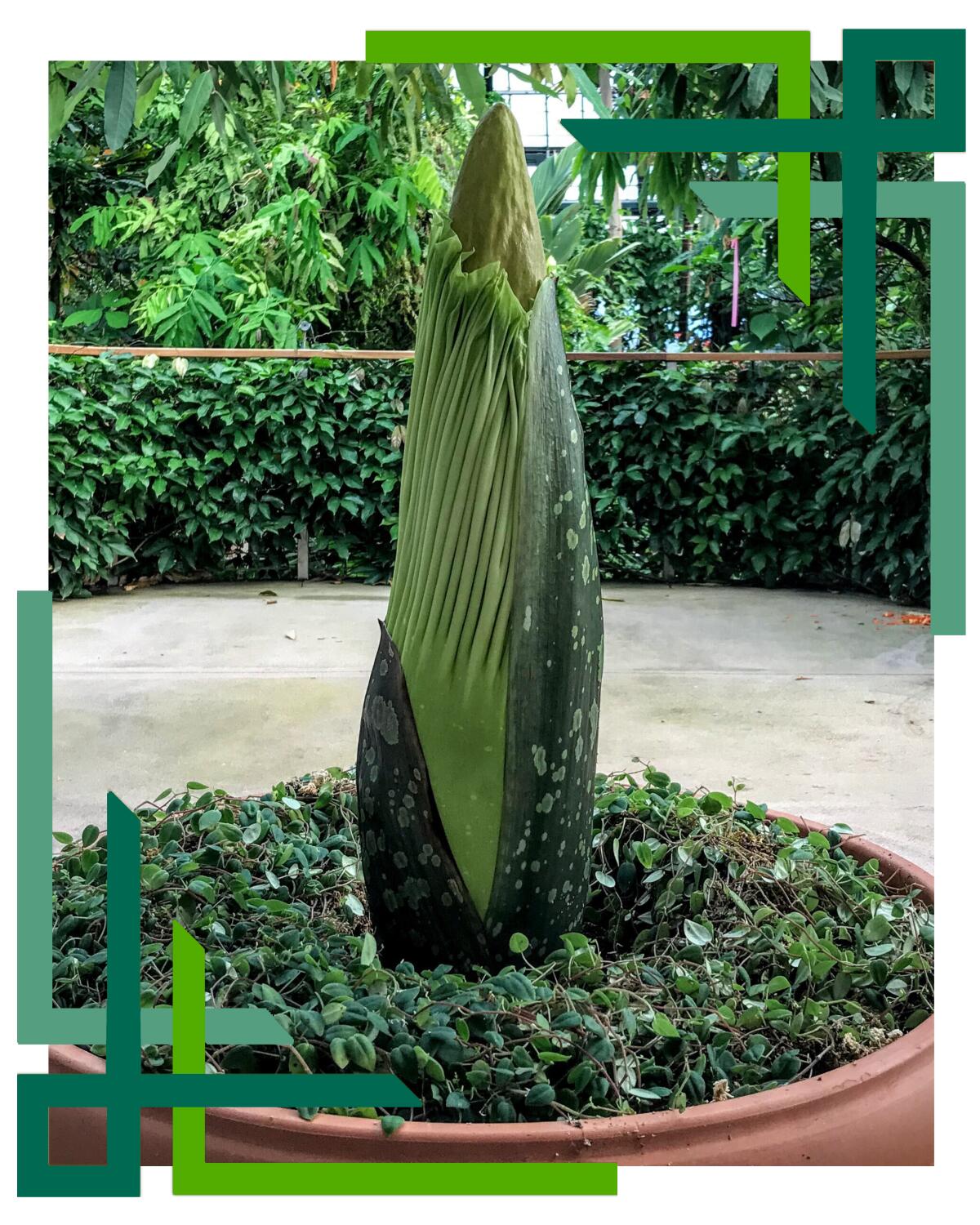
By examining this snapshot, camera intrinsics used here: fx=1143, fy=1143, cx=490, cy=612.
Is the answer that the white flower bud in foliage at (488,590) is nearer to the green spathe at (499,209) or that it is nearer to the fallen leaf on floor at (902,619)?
the green spathe at (499,209)

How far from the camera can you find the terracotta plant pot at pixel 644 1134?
1014mm

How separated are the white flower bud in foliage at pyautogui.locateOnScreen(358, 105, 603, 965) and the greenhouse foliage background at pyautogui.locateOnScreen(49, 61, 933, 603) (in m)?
2.79

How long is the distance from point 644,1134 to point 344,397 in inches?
221

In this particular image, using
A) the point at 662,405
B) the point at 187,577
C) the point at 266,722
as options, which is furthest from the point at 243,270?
the point at 266,722

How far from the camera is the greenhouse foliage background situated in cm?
592

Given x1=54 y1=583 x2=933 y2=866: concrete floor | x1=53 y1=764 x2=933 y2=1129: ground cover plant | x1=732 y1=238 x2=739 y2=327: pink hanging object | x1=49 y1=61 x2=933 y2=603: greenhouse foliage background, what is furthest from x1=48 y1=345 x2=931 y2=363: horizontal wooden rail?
x1=53 y1=764 x2=933 y2=1129: ground cover plant

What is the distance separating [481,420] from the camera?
4.08 ft

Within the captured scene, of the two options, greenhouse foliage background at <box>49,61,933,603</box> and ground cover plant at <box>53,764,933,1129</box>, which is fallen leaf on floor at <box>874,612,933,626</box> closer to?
greenhouse foliage background at <box>49,61,933,603</box>

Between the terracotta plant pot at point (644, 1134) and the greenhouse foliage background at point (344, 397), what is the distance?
3132 millimetres
